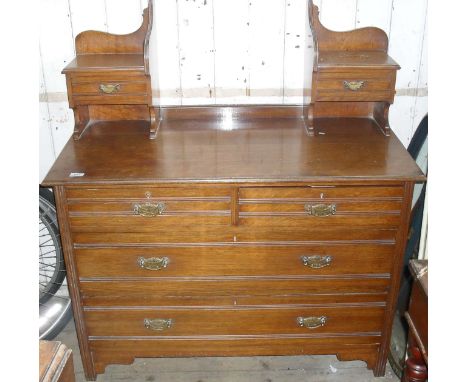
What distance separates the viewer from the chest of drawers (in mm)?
2182

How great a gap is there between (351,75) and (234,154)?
2.20 ft

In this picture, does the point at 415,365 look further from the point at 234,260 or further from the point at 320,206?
the point at 234,260

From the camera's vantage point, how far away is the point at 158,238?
7.47 feet

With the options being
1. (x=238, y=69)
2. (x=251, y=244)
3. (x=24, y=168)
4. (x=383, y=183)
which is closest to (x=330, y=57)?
(x=238, y=69)

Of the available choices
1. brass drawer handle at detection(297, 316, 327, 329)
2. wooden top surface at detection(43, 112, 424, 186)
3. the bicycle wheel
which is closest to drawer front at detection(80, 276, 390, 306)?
brass drawer handle at detection(297, 316, 327, 329)

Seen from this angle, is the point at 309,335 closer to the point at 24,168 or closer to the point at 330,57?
the point at 330,57

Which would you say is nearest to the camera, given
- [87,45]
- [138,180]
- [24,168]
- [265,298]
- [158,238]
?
[24,168]

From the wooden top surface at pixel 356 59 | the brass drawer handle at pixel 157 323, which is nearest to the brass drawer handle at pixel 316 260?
the brass drawer handle at pixel 157 323

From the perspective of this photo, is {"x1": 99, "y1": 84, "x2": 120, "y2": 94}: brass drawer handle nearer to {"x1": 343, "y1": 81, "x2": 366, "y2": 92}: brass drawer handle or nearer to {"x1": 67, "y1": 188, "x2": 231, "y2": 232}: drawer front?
{"x1": 67, "y1": 188, "x2": 231, "y2": 232}: drawer front

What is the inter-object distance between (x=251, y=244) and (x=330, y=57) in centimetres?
99

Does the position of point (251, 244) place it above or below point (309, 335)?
above

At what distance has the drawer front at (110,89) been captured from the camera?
242cm

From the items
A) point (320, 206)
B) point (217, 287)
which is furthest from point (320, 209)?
point (217, 287)

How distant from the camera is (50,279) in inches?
124
